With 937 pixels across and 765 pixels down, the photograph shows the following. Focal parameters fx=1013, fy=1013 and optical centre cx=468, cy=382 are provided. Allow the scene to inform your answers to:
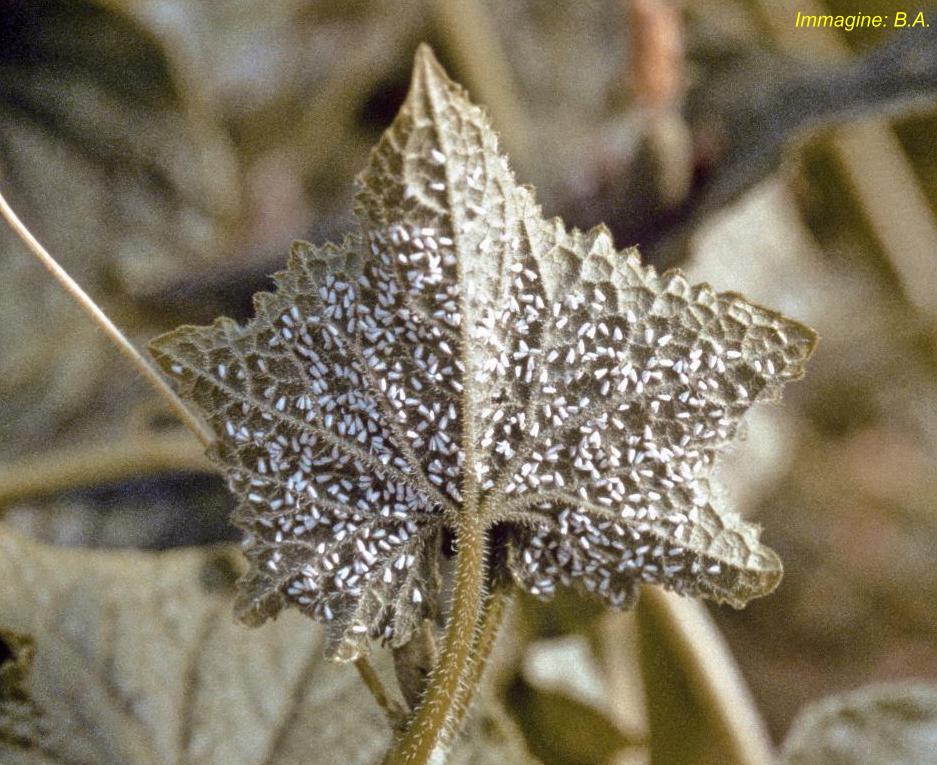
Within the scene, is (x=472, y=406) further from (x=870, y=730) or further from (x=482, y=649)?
(x=870, y=730)

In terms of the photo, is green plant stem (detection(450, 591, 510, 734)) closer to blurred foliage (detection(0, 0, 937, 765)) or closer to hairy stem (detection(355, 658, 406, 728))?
hairy stem (detection(355, 658, 406, 728))

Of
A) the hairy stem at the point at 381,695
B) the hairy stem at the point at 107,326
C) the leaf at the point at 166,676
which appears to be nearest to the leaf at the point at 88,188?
the leaf at the point at 166,676

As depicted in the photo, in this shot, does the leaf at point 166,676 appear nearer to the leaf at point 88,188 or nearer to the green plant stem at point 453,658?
the green plant stem at point 453,658

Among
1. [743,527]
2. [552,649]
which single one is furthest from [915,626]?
[743,527]

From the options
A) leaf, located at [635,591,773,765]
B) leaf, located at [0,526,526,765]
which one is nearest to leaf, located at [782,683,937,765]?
leaf, located at [635,591,773,765]

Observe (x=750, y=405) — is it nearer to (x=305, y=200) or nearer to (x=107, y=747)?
(x=107, y=747)

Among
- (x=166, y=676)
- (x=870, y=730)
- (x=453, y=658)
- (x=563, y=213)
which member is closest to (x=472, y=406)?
(x=453, y=658)
